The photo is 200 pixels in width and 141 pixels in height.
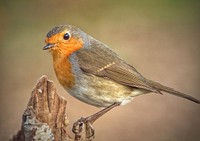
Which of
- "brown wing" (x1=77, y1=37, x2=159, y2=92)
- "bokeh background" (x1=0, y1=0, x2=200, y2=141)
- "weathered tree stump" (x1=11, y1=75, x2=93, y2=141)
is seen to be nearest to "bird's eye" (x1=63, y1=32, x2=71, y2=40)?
"brown wing" (x1=77, y1=37, x2=159, y2=92)

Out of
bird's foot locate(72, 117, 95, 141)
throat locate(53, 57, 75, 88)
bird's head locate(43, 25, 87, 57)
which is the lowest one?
bird's foot locate(72, 117, 95, 141)

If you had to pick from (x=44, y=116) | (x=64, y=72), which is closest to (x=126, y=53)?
(x=64, y=72)

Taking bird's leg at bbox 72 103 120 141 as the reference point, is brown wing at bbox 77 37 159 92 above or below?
above

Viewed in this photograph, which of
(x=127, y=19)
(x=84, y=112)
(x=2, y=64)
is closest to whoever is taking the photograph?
(x=84, y=112)

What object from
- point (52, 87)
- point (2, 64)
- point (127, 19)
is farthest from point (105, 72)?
point (127, 19)

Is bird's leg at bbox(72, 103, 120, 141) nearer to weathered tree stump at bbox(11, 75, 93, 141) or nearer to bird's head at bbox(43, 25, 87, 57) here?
weathered tree stump at bbox(11, 75, 93, 141)

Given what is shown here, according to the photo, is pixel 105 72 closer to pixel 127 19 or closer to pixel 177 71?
pixel 177 71
